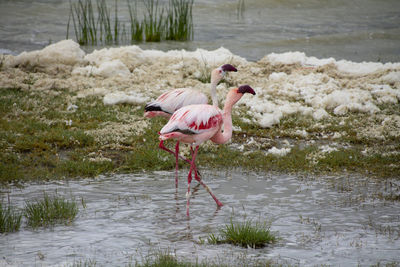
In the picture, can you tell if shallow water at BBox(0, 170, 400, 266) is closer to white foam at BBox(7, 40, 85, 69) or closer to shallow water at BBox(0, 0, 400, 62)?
white foam at BBox(7, 40, 85, 69)

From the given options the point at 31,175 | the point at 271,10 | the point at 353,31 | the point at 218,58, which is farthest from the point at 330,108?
the point at 271,10

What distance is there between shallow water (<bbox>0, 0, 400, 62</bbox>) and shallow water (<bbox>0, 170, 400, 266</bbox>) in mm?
11568

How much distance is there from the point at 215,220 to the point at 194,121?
4.24 ft

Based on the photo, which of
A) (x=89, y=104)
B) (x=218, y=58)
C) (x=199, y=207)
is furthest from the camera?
(x=218, y=58)

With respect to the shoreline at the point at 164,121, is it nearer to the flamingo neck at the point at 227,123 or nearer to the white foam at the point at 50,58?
the white foam at the point at 50,58

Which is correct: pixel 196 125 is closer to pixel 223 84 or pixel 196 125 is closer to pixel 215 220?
pixel 215 220

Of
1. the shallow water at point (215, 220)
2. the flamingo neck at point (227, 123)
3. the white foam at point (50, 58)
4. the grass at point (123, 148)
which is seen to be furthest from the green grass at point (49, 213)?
the white foam at point (50, 58)

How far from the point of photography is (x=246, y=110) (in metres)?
11.0

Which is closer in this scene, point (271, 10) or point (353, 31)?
point (353, 31)

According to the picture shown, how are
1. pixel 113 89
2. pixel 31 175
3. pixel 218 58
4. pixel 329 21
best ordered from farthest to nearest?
pixel 329 21 → pixel 218 58 → pixel 113 89 → pixel 31 175

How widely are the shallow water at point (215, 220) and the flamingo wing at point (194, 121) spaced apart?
889mm

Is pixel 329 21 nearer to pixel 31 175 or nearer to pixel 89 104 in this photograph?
pixel 89 104

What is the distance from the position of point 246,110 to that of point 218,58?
12.7 feet

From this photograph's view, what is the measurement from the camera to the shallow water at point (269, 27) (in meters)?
19.9
